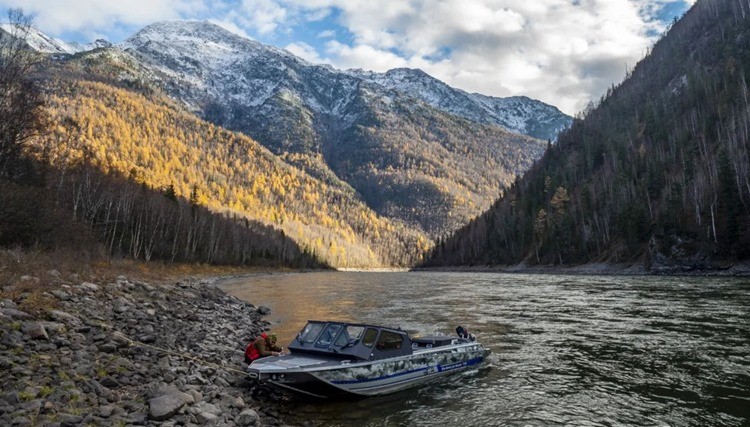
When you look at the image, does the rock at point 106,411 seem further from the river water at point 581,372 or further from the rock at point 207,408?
the river water at point 581,372

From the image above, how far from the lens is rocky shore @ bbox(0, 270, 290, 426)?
1120 cm

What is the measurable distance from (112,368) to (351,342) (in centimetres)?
853

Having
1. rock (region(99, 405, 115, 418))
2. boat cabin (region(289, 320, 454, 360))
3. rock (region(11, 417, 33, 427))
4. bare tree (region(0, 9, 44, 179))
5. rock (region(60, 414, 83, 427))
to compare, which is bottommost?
rock (region(99, 405, 115, 418))

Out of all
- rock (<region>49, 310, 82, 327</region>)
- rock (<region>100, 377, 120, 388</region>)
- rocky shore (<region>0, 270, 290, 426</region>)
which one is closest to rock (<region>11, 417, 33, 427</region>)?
rocky shore (<region>0, 270, 290, 426</region>)

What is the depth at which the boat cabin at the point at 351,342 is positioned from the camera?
18.1 metres

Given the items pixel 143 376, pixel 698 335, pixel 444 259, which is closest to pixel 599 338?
pixel 698 335

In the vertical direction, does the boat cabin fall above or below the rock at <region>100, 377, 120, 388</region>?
above

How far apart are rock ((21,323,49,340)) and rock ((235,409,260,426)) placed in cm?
687

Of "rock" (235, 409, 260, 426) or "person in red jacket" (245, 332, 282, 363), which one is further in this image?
"person in red jacket" (245, 332, 282, 363)

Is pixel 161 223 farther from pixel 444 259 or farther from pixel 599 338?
pixel 444 259

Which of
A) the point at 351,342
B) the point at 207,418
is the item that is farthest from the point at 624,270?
the point at 207,418

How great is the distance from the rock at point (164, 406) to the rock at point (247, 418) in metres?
1.91

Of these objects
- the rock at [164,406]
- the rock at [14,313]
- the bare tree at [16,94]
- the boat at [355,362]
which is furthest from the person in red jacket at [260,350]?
the bare tree at [16,94]

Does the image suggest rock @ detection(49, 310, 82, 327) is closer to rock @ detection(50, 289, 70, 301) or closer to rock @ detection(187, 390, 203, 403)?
rock @ detection(50, 289, 70, 301)
